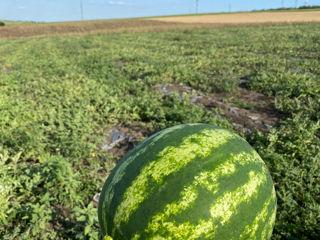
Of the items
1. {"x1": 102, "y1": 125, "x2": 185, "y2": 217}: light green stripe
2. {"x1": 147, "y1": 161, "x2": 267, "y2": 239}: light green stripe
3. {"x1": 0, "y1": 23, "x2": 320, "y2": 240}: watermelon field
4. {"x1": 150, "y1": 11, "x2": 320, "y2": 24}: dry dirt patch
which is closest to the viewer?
{"x1": 147, "y1": 161, "x2": 267, "y2": 239}: light green stripe

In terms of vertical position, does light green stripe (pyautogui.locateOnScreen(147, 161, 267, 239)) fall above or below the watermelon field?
above

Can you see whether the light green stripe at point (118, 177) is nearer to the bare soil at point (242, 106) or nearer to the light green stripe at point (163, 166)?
the light green stripe at point (163, 166)

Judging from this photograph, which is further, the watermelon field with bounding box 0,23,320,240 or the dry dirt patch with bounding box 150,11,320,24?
the dry dirt patch with bounding box 150,11,320,24

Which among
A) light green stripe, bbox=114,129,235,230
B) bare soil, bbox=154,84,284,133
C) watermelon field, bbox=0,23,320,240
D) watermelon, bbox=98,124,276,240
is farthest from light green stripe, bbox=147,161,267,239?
bare soil, bbox=154,84,284,133

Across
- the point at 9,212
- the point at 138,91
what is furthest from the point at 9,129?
the point at 138,91

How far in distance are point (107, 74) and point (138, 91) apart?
237 cm

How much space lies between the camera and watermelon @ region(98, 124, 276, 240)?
122 cm

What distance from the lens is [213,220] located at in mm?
1233

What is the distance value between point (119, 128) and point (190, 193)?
364cm

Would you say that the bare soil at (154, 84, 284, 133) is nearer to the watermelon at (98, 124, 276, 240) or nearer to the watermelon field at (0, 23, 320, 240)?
the watermelon field at (0, 23, 320, 240)

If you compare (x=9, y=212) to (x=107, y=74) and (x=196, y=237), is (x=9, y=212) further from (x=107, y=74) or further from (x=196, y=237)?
(x=107, y=74)

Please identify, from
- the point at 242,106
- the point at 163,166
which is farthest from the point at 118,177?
the point at 242,106

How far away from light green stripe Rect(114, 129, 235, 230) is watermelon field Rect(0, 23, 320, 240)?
129cm

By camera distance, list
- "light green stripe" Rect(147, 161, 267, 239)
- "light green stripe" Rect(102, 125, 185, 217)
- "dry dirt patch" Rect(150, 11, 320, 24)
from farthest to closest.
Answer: "dry dirt patch" Rect(150, 11, 320, 24) < "light green stripe" Rect(102, 125, 185, 217) < "light green stripe" Rect(147, 161, 267, 239)
